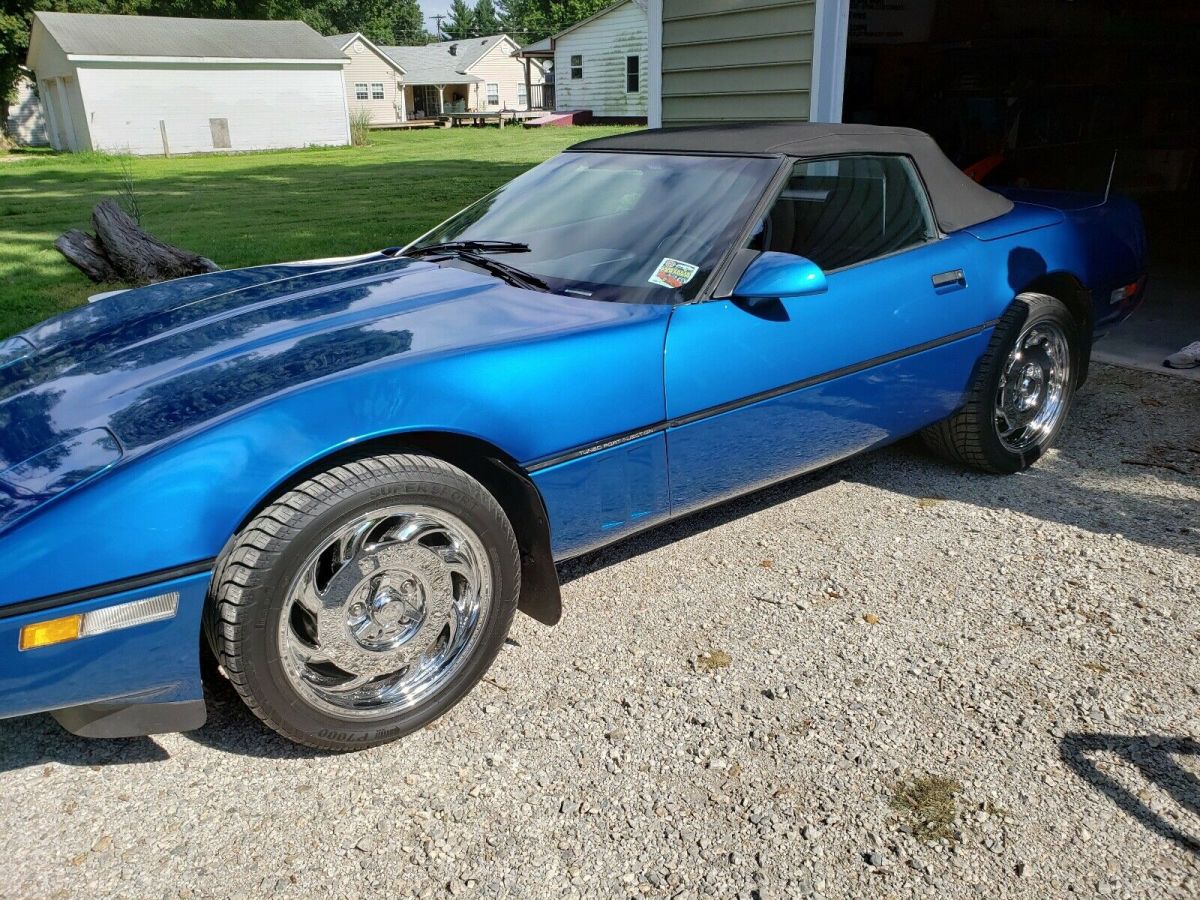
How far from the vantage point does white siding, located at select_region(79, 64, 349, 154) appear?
29750 millimetres

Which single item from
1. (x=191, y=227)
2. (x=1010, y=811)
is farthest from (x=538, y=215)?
(x=191, y=227)

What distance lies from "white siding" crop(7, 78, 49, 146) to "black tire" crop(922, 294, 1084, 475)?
43985 millimetres

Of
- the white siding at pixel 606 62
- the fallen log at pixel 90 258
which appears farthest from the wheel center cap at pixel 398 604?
the white siding at pixel 606 62

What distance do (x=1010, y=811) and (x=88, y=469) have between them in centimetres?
221

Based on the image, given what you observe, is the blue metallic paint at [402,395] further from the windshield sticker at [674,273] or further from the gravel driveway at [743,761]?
the gravel driveway at [743,761]

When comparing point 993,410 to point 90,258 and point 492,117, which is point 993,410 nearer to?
point 90,258

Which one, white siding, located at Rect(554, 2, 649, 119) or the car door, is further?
white siding, located at Rect(554, 2, 649, 119)

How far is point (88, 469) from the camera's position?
6.70 ft

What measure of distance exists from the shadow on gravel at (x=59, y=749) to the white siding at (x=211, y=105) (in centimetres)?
3197

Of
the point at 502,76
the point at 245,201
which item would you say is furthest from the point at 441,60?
the point at 245,201

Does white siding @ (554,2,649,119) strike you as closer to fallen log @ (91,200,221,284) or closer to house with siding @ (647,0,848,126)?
house with siding @ (647,0,848,126)

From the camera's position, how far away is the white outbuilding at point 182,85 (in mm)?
29797

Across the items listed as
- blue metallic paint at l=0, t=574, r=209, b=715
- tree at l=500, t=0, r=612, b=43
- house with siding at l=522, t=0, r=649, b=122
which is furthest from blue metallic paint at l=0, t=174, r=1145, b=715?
tree at l=500, t=0, r=612, b=43

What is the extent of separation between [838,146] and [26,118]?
45776 mm
